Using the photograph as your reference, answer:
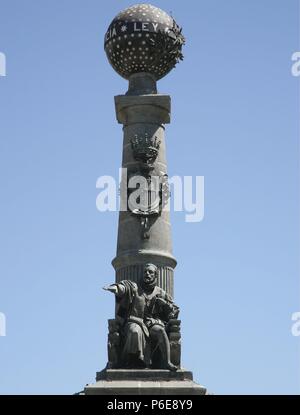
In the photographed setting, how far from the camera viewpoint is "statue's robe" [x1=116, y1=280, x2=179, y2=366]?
2961 centimetres

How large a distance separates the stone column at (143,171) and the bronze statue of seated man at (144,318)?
0.80 metres

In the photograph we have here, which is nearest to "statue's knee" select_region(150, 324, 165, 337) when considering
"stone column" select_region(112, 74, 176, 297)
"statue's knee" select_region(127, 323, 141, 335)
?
"statue's knee" select_region(127, 323, 141, 335)

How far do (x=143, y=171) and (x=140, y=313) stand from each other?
5.03 meters

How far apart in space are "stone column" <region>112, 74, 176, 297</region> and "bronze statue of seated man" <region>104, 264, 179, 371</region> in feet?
2.61

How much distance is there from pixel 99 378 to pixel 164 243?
489 centimetres

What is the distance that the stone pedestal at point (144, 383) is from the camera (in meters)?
28.6

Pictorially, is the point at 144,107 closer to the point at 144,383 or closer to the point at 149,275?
the point at 149,275

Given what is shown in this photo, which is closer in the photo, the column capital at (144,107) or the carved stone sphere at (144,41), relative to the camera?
the column capital at (144,107)

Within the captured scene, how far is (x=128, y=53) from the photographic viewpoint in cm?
3416

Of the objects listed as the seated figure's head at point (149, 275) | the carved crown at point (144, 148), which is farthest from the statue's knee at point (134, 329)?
the carved crown at point (144, 148)

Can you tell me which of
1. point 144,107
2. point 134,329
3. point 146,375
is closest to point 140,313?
point 134,329

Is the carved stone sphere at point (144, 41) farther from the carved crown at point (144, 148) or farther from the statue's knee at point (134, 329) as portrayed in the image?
the statue's knee at point (134, 329)
